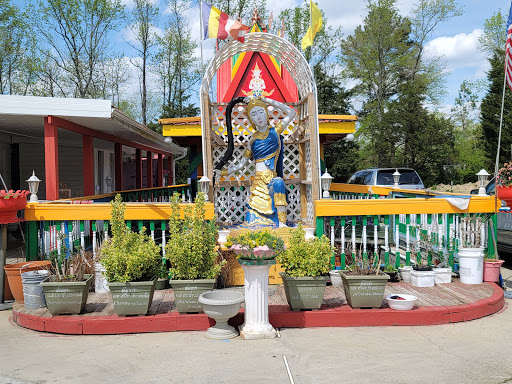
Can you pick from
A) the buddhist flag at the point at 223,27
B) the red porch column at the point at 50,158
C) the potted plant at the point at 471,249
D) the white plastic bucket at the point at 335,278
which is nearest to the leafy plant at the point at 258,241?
the white plastic bucket at the point at 335,278

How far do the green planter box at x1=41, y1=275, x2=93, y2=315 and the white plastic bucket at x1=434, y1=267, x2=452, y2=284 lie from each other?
4.69 m

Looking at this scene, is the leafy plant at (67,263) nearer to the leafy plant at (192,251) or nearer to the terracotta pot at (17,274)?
the terracotta pot at (17,274)

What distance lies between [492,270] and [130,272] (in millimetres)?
4961

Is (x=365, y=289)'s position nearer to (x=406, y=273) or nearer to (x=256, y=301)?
(x=256, y=301)

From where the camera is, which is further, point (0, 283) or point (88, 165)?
point (88, 165)

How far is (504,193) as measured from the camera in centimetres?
639

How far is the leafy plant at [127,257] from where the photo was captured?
17.4 ft

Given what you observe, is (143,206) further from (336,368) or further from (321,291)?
(336,368)

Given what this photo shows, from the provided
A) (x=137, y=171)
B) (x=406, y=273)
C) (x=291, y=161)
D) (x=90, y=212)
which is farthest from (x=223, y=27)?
(x=137, y=171)

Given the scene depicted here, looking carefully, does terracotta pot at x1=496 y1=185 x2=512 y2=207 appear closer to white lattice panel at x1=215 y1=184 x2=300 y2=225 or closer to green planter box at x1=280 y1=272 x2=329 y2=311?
green planter box at x1=280 y1=272 x2=329 y2=311

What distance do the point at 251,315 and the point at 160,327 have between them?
1073 mm

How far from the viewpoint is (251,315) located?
5.03 m

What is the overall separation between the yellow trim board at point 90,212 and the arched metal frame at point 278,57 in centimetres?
106

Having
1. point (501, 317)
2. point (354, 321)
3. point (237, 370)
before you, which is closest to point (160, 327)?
point (237, 370)
